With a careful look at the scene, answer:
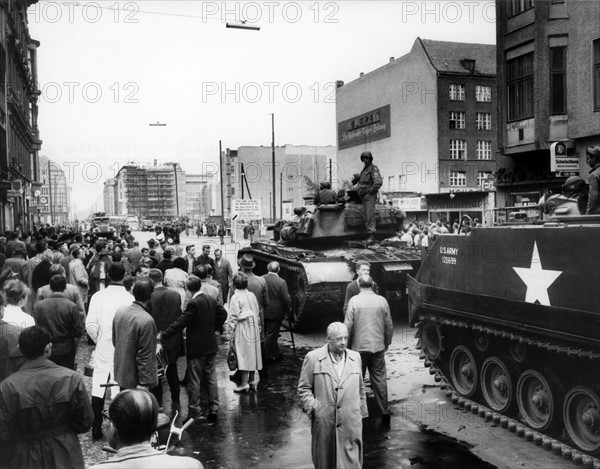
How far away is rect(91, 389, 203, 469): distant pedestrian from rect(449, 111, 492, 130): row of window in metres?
49.9

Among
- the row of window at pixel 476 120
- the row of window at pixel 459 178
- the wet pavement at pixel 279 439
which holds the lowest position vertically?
the wet pavement at pixel 279 439

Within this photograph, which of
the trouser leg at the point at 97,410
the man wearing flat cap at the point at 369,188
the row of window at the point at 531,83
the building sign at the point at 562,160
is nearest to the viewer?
the trouser leg at the point at 97,410

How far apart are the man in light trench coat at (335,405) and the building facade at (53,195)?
2793cm

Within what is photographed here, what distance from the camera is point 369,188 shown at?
1533 cm

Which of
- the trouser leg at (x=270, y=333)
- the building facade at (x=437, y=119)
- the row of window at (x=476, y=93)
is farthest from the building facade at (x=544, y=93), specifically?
the row of window at (x=476, y=93)

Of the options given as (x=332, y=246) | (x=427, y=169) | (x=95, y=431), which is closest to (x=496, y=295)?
(x=95, y=431)

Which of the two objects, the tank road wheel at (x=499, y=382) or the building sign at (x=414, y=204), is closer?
the tank road wheel at (x=499, y=382)

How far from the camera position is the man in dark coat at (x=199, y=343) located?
7977 mm

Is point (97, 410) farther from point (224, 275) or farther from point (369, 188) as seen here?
point (369, 188)

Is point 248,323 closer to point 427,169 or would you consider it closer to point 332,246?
point 332,246

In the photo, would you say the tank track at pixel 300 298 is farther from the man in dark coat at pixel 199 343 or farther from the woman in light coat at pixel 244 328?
the man in dark coat at pixel 199 343

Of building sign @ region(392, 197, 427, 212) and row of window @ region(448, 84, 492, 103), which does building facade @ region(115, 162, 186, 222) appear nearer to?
row of window @ region(448, 84, 492, 103)

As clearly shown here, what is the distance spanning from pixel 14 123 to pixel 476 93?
3332 centimetres

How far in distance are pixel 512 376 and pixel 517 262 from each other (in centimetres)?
143
